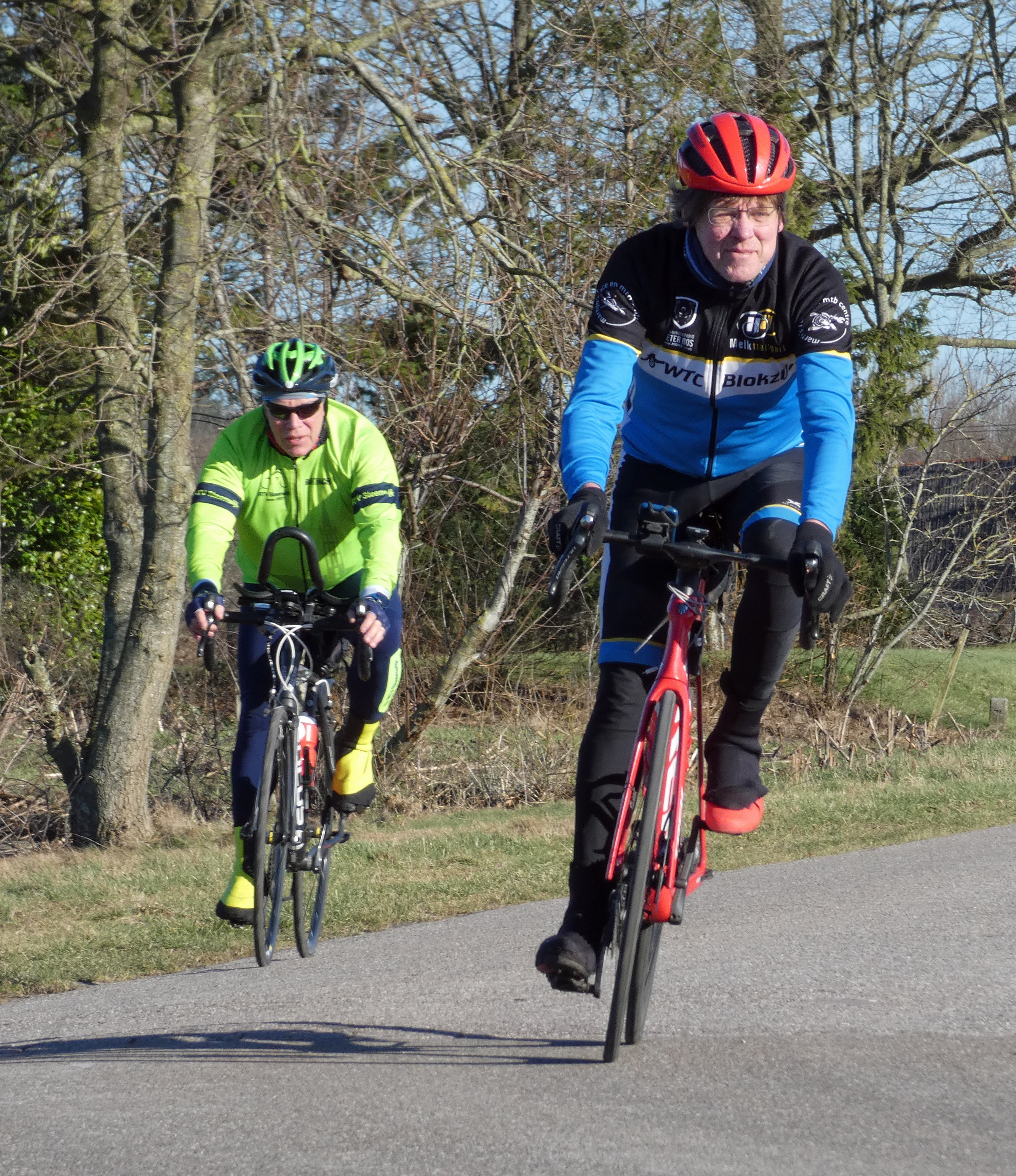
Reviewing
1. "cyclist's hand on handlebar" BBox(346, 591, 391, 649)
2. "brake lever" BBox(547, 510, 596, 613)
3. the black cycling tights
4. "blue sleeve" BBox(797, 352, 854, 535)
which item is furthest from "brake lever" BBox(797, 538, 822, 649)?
"cyclist's hand on handlebar" BBox(346, 591, 391, 649)

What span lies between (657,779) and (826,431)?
3.42 ft

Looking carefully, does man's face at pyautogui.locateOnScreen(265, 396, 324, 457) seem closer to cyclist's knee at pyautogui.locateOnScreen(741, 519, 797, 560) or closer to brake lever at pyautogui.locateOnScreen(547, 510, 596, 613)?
cyclist's knee at pyautogui.locateOnScreen(741, 519, 797, 560)

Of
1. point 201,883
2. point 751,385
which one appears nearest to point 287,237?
point 201,883

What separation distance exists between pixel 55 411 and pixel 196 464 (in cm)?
315

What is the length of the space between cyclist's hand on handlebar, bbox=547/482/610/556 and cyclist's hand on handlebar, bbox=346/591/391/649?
1.93 metres

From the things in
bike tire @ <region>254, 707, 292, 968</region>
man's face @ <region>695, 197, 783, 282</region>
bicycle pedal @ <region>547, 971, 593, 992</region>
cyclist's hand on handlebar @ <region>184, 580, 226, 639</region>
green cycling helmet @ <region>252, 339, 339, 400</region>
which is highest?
man's face @ <region>695, 197, 783, 282</region>

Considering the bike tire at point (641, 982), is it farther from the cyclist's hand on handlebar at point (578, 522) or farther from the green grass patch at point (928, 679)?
the green grass patch at point (928, 679)

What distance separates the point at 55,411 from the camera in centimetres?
1392

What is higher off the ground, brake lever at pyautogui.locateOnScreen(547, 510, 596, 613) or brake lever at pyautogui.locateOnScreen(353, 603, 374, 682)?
brake lever at pyautogui.locateOnScreen(547, 510, 596, 613)

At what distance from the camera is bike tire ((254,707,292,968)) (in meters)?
5.25

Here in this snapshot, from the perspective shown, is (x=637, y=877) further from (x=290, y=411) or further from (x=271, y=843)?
(x=290, y=411)

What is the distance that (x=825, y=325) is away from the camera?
3.74m

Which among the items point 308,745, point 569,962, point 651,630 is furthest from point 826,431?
point 308,745

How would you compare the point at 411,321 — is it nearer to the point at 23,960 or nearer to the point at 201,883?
the point at 201,883
